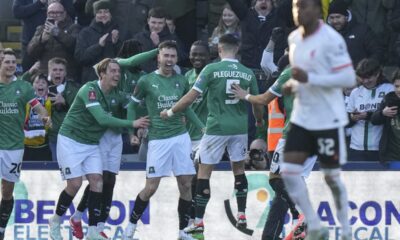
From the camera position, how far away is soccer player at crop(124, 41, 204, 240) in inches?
655

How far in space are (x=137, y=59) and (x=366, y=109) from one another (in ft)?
10.9

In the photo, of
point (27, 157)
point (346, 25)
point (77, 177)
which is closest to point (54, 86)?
point (27, 157)

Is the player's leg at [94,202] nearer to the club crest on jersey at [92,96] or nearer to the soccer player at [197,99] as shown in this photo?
the club crest on jersey at [92,96]

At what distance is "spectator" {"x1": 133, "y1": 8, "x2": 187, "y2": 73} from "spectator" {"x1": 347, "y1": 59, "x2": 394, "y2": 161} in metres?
2.98

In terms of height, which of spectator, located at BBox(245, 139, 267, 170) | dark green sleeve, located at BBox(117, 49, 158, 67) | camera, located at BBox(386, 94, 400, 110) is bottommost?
spectator, located at BBox(245, 139, 267, 170)

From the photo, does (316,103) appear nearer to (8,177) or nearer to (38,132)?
(8,177)

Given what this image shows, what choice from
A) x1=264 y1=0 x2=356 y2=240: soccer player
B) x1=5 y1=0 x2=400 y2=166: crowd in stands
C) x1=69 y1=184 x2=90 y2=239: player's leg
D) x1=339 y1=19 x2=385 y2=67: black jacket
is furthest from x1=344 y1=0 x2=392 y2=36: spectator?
x1=264 y1=0 x2=356 y2=240: soccer player

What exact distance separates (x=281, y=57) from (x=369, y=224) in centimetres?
278

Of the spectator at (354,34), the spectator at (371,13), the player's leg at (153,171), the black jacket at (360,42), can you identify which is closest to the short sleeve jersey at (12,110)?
the player's leg at (153,171)

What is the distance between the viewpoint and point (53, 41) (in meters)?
20.0

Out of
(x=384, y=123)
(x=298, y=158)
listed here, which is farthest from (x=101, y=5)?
(x=298, y=158)

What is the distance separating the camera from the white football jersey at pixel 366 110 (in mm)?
18031

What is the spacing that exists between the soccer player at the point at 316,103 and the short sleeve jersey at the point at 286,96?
7.85 ft

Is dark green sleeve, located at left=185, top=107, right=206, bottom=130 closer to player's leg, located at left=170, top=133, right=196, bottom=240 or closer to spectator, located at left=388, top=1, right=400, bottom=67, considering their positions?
player's leg, located at left=170, top=133, right=196, bottom=240
